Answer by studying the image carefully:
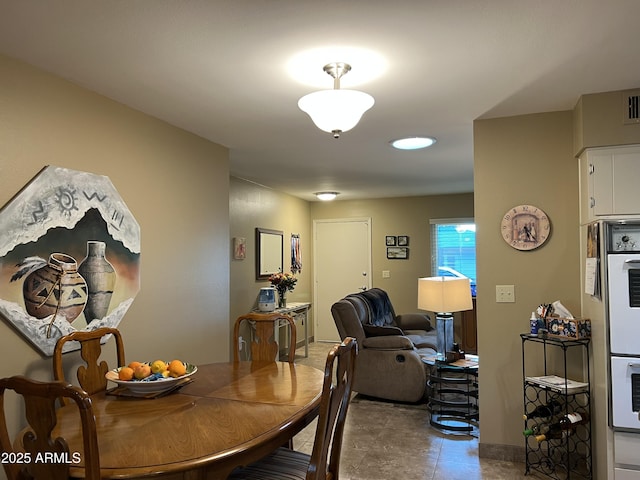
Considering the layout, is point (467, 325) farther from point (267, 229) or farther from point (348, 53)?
point (348, 53)

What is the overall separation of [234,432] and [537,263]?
2451 millimetres

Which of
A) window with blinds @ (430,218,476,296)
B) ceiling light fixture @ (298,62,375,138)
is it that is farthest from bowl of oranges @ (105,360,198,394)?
window with blinds @ (430,218,476,296)

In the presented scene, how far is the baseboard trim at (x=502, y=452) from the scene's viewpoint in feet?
10.5

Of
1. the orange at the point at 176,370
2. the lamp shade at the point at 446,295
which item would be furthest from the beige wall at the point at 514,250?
the orange at the point at 176,370

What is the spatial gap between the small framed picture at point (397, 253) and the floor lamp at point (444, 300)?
3310 millimetres

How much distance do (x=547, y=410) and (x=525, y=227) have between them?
1215mm

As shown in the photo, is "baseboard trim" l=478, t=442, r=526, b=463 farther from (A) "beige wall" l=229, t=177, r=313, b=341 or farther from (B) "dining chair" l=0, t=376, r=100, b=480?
(A) "beige wall" l=229, t=177, r=313, b=341

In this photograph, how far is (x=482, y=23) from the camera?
1.96 m

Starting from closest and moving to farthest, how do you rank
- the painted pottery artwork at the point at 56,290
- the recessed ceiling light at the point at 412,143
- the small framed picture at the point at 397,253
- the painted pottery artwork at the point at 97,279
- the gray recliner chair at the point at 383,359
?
the painted pottery artwork at the point at 56,290, the painted pottery artwork at the point at 97,279, the recessed ceiling light at the point at 412,143, the gray recliner chair at the point at 383,359, the small framed picture at the point at 397,253

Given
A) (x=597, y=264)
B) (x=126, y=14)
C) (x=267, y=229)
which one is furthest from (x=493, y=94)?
(x=267, y=229)

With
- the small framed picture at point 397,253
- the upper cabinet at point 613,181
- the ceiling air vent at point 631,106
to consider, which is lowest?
the small framed picture at point 397,253

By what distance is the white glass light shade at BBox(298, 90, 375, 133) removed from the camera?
2.20m

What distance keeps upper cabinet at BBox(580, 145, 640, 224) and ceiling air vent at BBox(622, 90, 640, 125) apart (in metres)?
0.16

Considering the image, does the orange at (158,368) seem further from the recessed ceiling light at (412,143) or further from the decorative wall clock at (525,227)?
the recessed ceiling light at (412,143)
